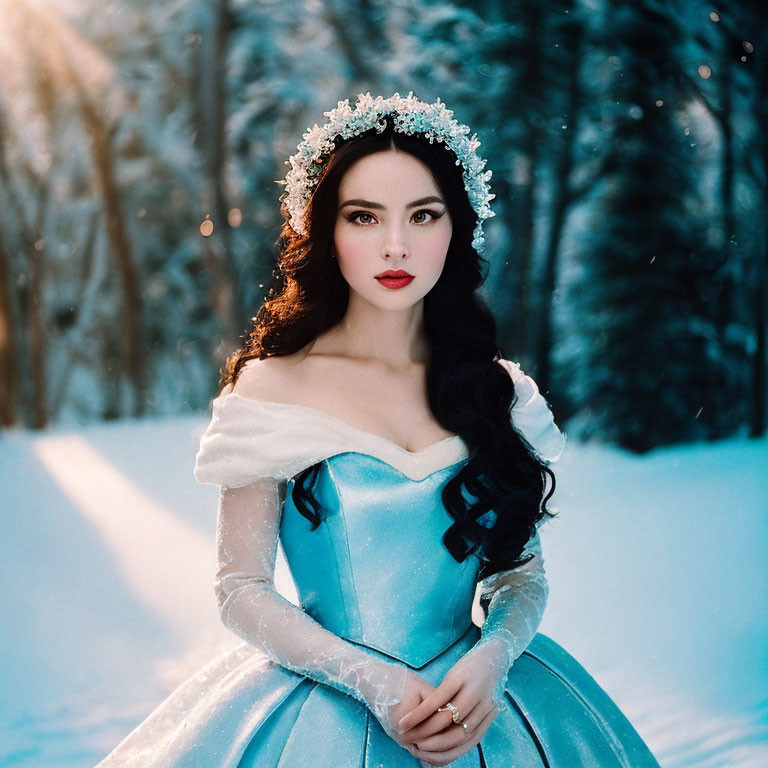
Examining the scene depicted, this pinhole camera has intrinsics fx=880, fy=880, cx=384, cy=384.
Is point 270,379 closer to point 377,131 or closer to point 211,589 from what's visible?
point 377,131

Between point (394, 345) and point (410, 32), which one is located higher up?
point (410, 32)

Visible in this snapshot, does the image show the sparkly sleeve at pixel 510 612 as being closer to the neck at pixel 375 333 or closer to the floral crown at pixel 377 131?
the neck at pixel 375 333

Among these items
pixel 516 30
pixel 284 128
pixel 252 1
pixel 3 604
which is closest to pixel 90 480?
pixel 3 604

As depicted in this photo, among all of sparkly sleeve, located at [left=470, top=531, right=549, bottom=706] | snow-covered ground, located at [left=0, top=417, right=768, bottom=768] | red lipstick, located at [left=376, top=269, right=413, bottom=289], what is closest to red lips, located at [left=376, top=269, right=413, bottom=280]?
red lipstick, located at [left=376, top=269, right=413, bottom=289]

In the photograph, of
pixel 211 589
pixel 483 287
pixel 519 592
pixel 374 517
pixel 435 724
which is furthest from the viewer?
pixel 483 287

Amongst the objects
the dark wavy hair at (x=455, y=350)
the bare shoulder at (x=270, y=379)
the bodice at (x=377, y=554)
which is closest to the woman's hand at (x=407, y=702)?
the bodice at (x=377, y=554)

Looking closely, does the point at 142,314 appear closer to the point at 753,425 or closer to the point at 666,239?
the point at 666,239

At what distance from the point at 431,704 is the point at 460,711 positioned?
1.6 inches

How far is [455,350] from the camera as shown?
1.37 m

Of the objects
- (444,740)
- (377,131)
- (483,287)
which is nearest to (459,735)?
(444,740)

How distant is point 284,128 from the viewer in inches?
160

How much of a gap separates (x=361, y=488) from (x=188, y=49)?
11.1 ft

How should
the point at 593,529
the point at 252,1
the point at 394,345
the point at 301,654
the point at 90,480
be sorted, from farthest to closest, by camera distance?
the point at 252,1, the point at 90,480, the point at 593,529, the point at 394,345, the point at 301,654

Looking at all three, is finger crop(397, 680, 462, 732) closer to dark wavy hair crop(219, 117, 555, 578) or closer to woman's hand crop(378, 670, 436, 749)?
woman's hand crop(378, 670, 436, 749)
